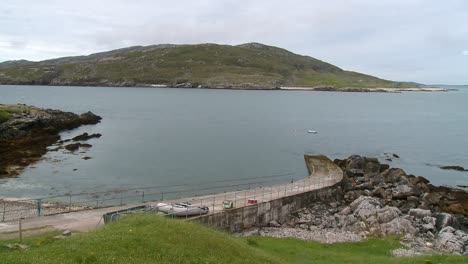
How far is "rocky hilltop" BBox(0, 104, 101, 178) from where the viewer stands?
65.6m

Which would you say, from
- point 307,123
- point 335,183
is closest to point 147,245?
point 335,183

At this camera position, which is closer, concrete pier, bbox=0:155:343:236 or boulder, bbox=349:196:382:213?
concrete pier, bbox=0:155:343:236

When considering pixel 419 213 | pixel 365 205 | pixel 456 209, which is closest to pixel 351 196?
pixel 365 205

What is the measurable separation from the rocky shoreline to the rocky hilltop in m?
40.2

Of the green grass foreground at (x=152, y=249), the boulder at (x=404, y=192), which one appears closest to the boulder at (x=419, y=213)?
the boulder at (x=404, y=192)

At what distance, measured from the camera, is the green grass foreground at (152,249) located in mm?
17906

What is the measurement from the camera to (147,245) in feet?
65.6

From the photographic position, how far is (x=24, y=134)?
80125mm

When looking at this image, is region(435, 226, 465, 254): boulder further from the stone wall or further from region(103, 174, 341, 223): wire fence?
region(103, 174, 341, 223): wire fence

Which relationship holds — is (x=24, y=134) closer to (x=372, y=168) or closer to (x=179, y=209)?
(x=179, y=209)

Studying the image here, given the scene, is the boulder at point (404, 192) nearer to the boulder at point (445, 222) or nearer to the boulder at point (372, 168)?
the boulder at point (445, 222)

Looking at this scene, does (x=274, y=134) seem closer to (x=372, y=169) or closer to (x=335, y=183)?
(x=372, y=169)

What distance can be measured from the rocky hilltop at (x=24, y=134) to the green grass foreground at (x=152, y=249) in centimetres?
4240

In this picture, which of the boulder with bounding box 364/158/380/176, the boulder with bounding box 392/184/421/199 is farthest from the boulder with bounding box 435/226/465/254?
the boulder with bounding box 364/158/380/176
